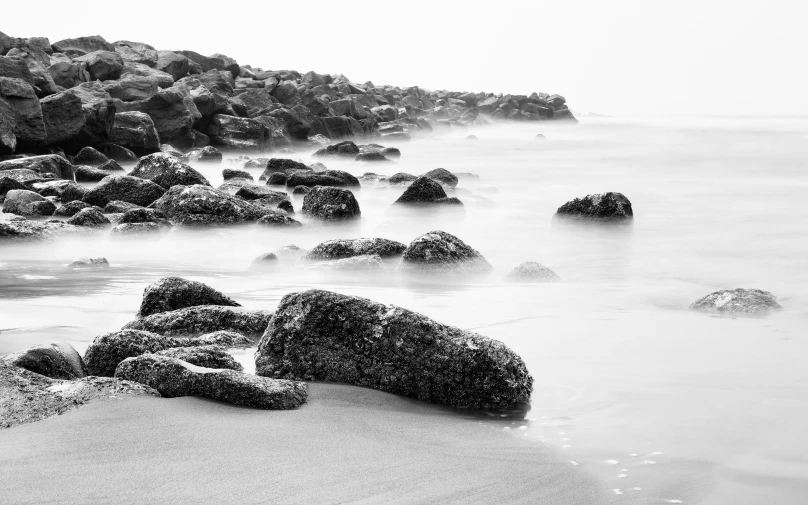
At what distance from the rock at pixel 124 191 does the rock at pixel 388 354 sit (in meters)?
7.91

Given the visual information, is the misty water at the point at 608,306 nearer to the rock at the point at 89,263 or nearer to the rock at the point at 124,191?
the rock at the point at 89,263

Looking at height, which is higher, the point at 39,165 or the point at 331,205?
the point at 39,165

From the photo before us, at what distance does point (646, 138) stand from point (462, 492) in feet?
119

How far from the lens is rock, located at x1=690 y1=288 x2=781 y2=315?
5.36m

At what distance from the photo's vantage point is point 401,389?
3514 millimetres

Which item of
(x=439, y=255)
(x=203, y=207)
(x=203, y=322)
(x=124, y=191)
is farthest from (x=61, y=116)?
(x=203, y=322)

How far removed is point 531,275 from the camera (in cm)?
686

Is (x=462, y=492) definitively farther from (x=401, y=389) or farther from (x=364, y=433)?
(x=401, y=389)

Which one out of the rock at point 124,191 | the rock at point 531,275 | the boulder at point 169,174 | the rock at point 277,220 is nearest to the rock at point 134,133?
the boulder at point 169,174

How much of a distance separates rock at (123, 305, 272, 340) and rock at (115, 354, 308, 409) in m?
1.04

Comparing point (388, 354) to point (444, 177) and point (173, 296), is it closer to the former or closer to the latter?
point (173, 296)

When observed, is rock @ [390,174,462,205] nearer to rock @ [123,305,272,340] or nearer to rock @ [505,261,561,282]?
rock @ [505,261,561,282]

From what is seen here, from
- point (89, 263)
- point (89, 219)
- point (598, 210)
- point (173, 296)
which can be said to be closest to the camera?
point (173, 296)

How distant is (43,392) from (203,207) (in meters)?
7.20
